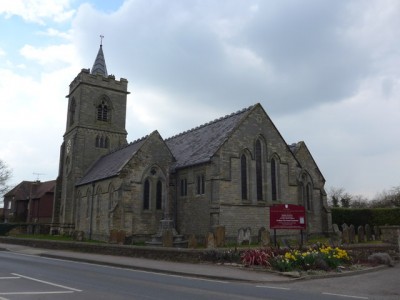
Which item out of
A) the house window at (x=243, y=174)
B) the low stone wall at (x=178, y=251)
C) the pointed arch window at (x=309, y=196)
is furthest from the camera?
the pointed arch window at (x=309, y=196)

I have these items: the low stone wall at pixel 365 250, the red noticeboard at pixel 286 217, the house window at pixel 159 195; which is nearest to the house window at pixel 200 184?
the house window at pixel 159 195

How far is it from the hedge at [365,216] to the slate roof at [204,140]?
16.4 meters

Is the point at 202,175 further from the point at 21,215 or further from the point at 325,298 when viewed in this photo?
the point at 21,215

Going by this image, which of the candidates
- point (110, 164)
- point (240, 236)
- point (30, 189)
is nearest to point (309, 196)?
point (240, 236)

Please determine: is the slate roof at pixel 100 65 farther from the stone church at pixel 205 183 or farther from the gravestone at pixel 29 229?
the gravestone at pixel 29 229

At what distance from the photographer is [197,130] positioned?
35812mm

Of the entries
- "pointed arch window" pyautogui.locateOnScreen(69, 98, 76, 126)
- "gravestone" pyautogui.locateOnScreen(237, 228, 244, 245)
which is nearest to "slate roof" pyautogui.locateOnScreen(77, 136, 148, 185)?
"pointed arch window" pyautogui.locateOnScreen(69, 98, 76, 126)

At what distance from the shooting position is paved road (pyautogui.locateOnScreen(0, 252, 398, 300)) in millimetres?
9508

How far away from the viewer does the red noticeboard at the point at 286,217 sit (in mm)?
19359

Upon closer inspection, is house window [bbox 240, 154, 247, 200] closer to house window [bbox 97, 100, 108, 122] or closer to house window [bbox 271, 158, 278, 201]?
house window [bbox 271, 158, 278, 201]

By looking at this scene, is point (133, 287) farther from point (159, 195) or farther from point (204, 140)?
point (204, 140)

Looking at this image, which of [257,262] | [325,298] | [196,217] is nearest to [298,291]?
[325,298]

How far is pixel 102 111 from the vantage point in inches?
1770

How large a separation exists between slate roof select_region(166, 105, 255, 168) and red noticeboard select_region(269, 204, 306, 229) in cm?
893
